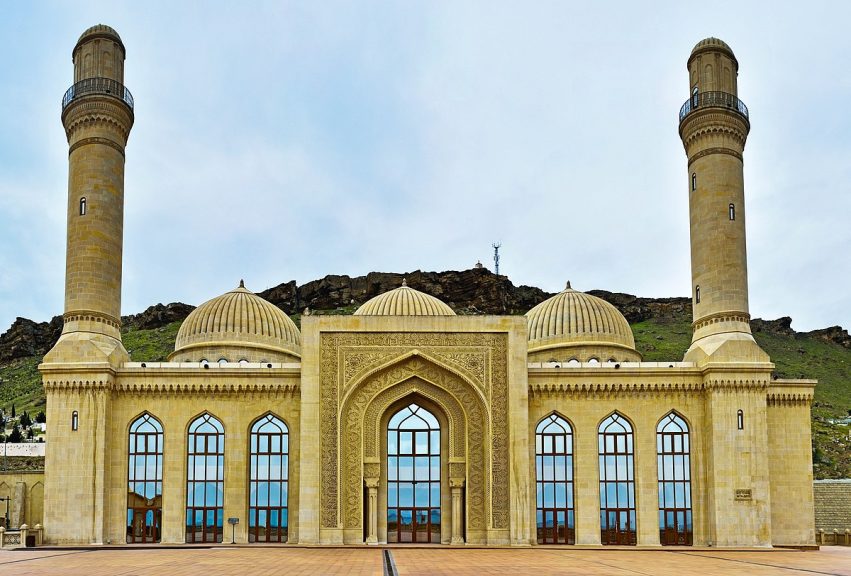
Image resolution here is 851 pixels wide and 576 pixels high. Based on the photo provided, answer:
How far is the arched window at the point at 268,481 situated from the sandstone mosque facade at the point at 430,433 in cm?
5

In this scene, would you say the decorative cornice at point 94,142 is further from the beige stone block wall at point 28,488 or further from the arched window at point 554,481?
the arched window at point 554,481

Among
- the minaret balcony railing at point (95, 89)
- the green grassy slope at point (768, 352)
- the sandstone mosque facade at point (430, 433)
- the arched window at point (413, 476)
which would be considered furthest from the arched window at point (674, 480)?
the green grassy slope at point (768, 352)

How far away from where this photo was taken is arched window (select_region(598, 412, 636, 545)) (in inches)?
1232

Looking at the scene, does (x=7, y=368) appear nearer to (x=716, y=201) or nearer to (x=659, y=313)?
(x=659, y=313)

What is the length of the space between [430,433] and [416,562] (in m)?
9.66

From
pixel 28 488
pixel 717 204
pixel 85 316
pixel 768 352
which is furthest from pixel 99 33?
pixel 768 352

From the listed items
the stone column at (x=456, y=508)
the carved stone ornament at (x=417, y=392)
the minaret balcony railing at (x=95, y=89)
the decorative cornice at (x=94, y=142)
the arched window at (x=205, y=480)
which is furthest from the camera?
the minaret balcony railing at (x=95, y=89)

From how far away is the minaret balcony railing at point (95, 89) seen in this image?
1296 inches

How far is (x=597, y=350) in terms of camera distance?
1441 inches

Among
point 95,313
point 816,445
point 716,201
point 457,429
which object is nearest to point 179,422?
point 95,313

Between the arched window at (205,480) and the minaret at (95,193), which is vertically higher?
the minaret at (95,193)

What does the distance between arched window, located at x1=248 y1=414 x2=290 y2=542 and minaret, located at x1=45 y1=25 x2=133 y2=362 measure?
4.99m

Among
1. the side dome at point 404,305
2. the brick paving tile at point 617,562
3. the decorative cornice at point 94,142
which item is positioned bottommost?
the brick paving tile at point 617,562

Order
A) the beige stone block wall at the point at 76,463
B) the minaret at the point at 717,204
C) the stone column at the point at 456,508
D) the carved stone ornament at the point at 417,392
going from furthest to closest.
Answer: the minaret at the point at 717,204
the stone column at the point at 456,508
the carved stone ornament at the point at 417,392
the beige stone block wall at the point at 76,463
